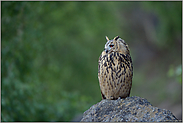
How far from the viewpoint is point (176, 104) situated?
13250 millimetres

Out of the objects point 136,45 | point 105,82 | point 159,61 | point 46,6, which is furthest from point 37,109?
point 136,45

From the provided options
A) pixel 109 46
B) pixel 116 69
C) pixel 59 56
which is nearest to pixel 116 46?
pixel 109 46

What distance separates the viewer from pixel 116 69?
391 centimetres

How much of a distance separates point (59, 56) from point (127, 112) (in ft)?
34.5

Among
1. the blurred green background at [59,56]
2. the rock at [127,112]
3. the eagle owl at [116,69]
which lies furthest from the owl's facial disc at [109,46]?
the blurred green background at [59,56]

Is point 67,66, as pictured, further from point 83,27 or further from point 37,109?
point 37,109

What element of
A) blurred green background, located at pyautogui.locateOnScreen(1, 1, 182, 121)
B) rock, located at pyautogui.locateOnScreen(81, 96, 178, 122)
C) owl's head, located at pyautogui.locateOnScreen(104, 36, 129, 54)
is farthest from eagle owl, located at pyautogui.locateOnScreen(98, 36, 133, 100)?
blurred green background, located at pyautogui.locateOnScreen(1, 1, 182, 121)

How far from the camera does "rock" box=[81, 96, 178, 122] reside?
3.04 m

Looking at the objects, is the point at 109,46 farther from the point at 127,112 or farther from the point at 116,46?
the point at 127,112

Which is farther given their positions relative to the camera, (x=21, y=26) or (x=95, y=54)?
(x=95, y=54)

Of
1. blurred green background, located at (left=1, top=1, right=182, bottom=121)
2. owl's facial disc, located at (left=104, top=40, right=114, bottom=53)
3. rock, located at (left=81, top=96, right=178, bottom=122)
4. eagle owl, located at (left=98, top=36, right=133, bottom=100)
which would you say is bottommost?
rock, located at (left=81, top=96, right=178, bottom=122)

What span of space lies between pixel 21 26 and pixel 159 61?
17.1 m

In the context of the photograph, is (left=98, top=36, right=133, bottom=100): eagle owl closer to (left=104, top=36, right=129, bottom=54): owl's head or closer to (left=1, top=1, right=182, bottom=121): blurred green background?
(left=104, top=36, right=129, bottom=54): owl's head

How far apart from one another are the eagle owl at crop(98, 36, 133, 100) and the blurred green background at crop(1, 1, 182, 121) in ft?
5.96
